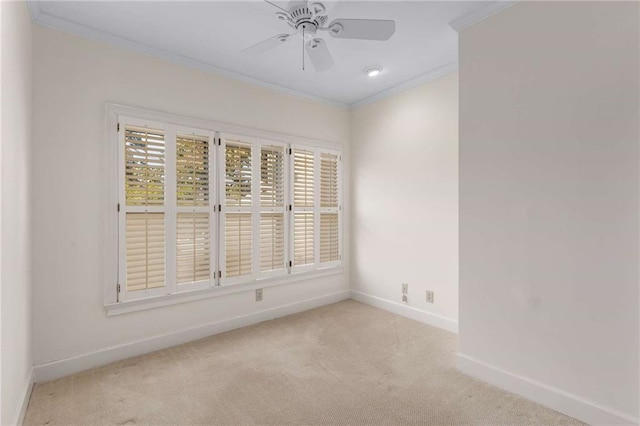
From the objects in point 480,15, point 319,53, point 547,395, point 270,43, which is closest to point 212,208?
point 270,43

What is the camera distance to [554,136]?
79.7 inches

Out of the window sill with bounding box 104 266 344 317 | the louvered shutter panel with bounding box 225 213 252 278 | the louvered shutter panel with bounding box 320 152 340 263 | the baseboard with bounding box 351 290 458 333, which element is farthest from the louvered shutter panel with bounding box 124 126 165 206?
the baseboard with bounding box 351 290 458 333

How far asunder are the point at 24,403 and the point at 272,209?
2.40 m

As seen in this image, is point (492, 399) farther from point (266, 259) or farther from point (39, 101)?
point (39, 101)

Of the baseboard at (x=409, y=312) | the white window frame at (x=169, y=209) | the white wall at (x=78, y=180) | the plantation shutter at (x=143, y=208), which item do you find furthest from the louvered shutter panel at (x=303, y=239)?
the plantation shutter at (x=143, y=208)

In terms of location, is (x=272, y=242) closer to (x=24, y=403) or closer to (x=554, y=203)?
(x=24, y=403)

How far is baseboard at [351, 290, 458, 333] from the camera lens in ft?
10.8

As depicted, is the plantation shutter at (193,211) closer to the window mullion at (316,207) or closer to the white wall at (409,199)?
the window mullion at (316,207)

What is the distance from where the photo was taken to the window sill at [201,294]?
269 centimetres

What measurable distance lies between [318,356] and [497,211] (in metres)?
1.83

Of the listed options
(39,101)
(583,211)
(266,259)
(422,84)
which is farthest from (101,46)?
(583,211)

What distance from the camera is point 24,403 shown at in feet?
6.57

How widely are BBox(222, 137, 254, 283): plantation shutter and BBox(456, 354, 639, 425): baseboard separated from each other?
7.19 ft

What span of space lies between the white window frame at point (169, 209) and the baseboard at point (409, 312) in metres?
1.13
